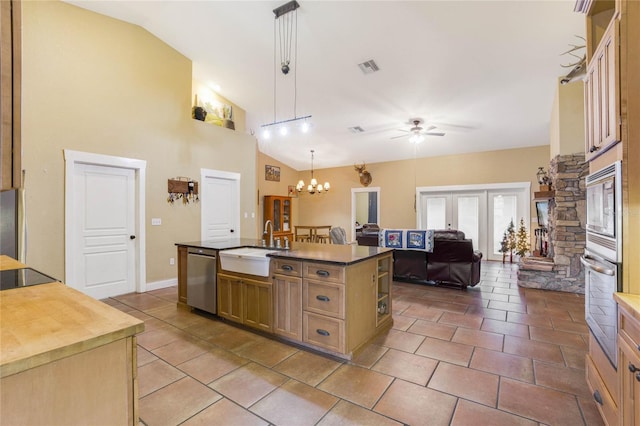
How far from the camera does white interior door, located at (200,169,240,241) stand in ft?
18.1

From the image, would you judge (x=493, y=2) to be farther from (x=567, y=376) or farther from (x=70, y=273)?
(x=70, y=273)

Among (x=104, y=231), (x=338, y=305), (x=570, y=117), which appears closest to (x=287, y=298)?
(x=338, y=305)

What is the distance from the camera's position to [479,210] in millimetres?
7629

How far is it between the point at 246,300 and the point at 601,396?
2749 millimetres

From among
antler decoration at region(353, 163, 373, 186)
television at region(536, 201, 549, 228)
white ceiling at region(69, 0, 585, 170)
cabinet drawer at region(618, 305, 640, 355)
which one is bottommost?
cabinet drawer at region(618, 305, 640, 355)

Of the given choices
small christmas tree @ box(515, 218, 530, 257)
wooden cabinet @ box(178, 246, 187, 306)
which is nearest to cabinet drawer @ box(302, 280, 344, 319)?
wooden cabinet @ box(178, 246, 187, 306)

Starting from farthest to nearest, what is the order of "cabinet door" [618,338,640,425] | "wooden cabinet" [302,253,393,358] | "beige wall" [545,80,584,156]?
"beige wall" [545,80,584,156] → "wooden cabinet" [302,253,393,358] → "cabinet door" [618,338,640,425]

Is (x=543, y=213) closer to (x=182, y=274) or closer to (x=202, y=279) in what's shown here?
(x=202, y=279)

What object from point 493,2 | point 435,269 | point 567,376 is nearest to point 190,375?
point 567,376

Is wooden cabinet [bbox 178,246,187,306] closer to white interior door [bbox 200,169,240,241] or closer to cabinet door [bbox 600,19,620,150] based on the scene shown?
white interior door [bbox 200,169,240,241]

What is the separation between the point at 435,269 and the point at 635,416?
3.64 m

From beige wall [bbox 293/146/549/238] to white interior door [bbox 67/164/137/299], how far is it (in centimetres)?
610

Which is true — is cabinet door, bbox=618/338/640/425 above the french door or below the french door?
below

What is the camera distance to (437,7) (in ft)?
11.1
